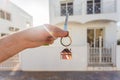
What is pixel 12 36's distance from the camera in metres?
0.85

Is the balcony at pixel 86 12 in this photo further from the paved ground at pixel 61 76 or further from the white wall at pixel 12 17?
the white wall at pixel 12 17

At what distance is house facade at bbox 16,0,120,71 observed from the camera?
8.23 metres

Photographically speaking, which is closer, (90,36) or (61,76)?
(61,76)

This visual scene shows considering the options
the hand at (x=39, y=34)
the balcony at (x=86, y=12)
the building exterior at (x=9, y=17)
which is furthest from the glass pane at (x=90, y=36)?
the hand at (x=39, y=34)

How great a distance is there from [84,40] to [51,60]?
4.85 meters

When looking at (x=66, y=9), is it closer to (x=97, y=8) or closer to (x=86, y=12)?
(x=86, y=12)

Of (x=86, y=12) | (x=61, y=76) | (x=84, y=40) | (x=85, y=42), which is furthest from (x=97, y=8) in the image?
(x=61, y=76)

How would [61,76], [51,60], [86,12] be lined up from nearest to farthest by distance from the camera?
[61,76] < [51,60] < [86,12]

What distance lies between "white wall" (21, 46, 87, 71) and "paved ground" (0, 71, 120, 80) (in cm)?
52

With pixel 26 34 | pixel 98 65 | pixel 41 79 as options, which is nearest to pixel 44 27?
pixel 26 34

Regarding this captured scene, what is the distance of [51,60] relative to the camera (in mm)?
8445

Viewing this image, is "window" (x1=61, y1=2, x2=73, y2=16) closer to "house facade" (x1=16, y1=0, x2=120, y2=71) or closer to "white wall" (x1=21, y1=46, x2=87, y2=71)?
"house facade" (x1=16, y1=0, x2=120, y2=71)

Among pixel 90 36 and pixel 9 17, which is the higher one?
pixel 9 17

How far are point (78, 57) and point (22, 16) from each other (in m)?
14.1
